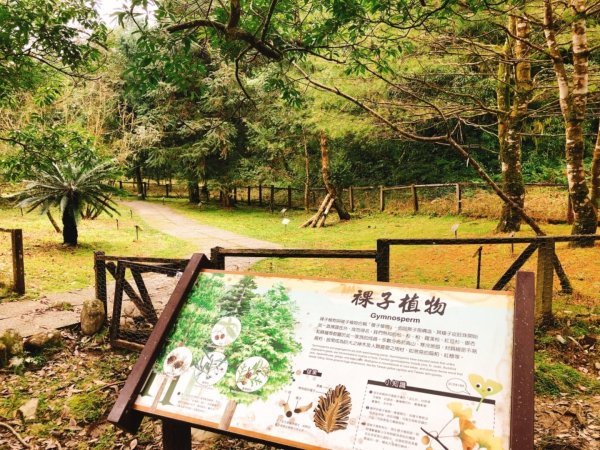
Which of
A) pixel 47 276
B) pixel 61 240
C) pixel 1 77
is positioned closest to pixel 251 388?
pixel 1 77

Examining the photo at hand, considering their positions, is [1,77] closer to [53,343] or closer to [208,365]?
[53,343]

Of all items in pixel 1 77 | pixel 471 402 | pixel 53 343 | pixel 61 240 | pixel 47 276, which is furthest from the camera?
pixel 61 240

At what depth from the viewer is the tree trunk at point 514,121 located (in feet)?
29.2

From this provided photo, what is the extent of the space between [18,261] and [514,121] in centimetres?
964

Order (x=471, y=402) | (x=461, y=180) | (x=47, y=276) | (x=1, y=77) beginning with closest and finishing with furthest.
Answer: (x=471, y=402)
(x=1, y=77)
(x=47, y=276)
(x=461, y=180)

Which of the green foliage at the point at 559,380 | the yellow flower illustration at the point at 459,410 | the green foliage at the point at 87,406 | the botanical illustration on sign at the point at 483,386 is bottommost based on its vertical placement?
the green foliage at the point at 87,406

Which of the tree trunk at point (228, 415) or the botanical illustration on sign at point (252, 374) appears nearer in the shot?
the tree trunk at point (228, 415)

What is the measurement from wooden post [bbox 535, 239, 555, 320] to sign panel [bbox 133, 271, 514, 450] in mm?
2954

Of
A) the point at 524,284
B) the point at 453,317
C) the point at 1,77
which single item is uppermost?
the point at 1,77

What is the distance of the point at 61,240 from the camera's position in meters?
11.6

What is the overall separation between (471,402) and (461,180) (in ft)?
62.2

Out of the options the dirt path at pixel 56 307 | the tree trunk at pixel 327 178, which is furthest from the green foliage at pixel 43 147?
the tree trunk at pixel 327 178

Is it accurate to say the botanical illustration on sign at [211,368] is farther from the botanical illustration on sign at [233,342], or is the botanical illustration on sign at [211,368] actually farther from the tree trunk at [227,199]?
the tree trunk at [227,199]

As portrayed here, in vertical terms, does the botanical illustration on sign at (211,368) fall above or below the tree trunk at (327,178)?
below
